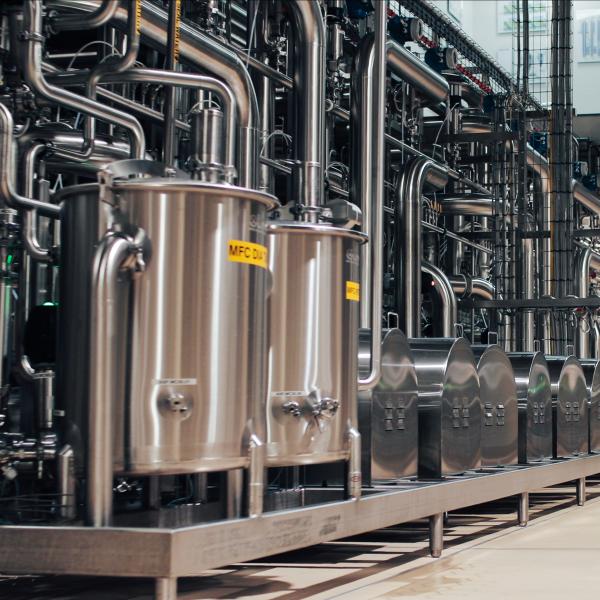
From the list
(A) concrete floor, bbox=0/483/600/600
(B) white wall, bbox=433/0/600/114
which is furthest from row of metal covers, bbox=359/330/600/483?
(B) white wall, bbox=433/0/600/114

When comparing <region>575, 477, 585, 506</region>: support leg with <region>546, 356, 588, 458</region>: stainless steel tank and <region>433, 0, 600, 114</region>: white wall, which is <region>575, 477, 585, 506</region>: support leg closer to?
<region>546, 356, 588, 458</region>: stainless steel tank

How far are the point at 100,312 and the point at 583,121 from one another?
1255cm

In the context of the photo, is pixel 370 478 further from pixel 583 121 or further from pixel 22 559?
pixel 583 121

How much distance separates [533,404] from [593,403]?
1455mm

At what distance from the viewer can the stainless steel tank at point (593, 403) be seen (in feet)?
25.2

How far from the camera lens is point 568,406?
23.3 feet

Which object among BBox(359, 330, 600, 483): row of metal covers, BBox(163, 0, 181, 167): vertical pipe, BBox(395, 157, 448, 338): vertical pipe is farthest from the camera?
BBox(395, 157, 448, 338): vertical pipe

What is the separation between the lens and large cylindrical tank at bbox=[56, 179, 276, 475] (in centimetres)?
313

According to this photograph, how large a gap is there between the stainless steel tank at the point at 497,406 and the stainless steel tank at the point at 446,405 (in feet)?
0.74

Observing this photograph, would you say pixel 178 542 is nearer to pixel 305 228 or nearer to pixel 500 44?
pixel 305 228

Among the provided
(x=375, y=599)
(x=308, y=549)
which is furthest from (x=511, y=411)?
(x=375, y=599)

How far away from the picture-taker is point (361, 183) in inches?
199

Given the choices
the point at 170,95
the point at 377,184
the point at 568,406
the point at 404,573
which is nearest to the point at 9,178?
the point at 170,95

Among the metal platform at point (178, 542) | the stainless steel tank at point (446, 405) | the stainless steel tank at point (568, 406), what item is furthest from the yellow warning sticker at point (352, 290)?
the stainless steel tank at point (568, 406)
